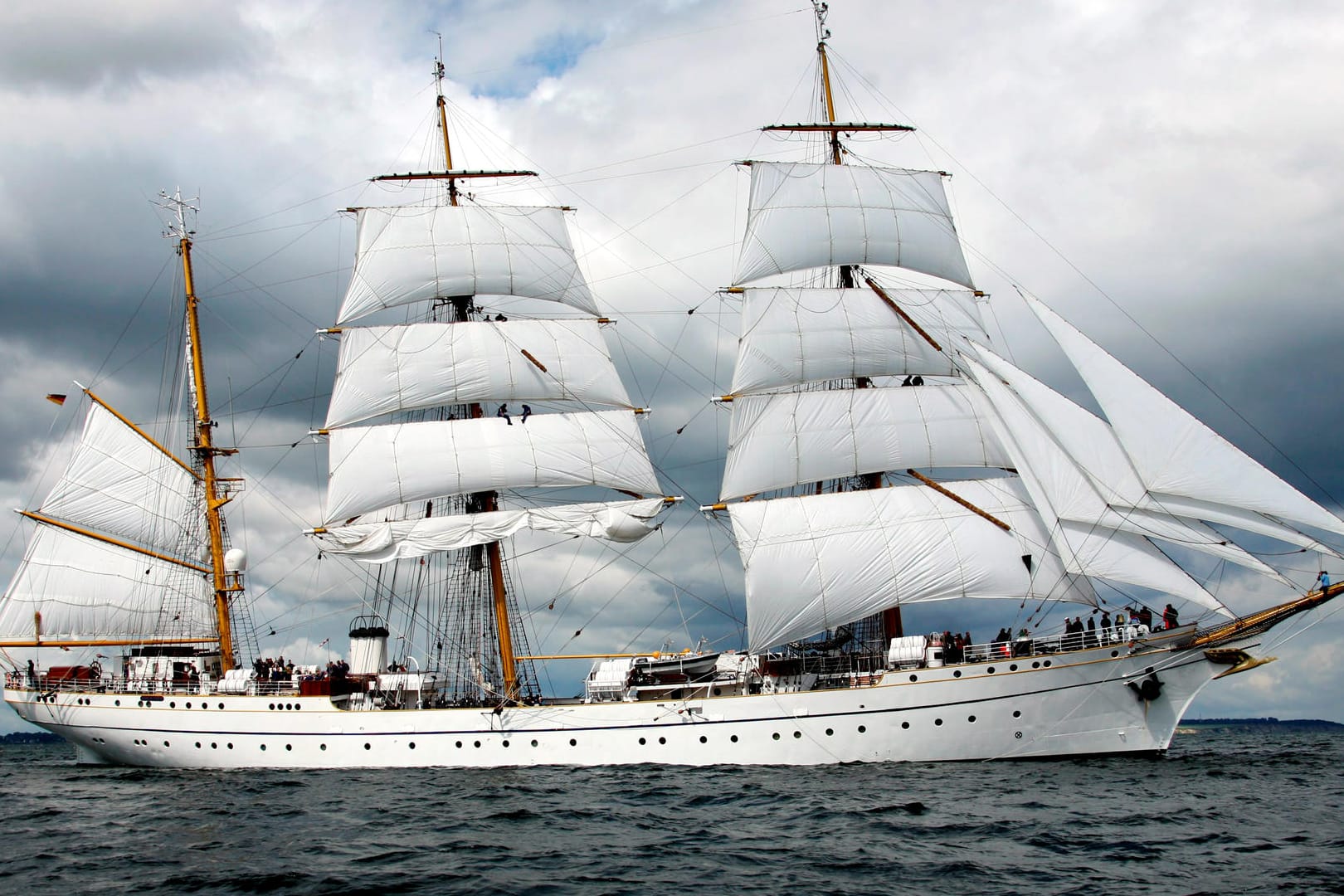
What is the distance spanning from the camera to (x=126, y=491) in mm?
51250

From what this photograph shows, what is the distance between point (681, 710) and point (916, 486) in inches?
551

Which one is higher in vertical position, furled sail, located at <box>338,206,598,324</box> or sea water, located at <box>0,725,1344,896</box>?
furled sail, located at <box>338,206,598,324</box>

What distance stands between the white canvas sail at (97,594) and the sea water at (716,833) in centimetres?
1469

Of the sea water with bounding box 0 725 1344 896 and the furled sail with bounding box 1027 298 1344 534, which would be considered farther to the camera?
the furled sail with bounding box 1027 298 1344 534

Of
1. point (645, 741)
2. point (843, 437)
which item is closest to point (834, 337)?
point (843, 437)

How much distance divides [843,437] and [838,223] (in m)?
10.2

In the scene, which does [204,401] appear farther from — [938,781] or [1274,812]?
[1274,812]

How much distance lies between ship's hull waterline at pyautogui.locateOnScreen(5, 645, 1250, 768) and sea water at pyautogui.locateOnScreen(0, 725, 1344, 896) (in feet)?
4.12

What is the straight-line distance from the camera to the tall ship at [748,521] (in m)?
36.6

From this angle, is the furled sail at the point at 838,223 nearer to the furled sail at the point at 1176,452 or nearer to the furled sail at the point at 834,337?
the furled sail at the point at 834,337

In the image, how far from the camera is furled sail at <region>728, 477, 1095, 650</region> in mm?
42531

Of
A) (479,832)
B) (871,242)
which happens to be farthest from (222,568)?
(871,242)

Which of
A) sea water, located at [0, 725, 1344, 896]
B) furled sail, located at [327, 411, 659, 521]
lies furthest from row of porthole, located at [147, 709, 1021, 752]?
furled sail, located at [327, 411, 659, 521]

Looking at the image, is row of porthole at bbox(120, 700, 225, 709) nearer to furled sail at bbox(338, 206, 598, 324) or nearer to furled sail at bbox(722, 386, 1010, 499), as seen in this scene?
furled sail at bbox(338, 206, 598, 324)
